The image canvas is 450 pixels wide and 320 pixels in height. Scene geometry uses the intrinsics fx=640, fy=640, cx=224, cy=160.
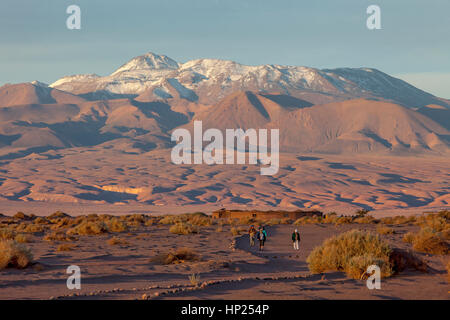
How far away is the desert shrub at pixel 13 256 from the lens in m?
18.3

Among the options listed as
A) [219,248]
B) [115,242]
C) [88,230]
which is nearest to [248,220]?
[88,230]

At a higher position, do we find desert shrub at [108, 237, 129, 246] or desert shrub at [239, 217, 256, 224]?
desert shrub at [108, 237, 129, 246]

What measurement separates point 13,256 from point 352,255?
31.9ft

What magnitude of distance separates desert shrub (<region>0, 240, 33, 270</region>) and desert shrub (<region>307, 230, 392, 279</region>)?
8380 mm

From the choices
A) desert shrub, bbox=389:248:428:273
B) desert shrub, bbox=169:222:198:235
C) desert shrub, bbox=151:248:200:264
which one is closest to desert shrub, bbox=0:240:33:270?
desert shrub, bbox=151:248:200:264

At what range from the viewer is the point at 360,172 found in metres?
176

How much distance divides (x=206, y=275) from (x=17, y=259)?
18.2 feet

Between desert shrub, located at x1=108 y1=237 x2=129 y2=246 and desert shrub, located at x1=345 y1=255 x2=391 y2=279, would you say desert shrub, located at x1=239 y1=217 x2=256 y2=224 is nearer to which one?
desert shrub, located at x1=108 y1=237 x2=129 y2=246

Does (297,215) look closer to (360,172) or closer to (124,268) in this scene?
(124,268)

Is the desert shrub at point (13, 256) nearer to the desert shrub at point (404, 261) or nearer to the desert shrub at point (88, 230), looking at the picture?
the desert shrub at point (404, 261)

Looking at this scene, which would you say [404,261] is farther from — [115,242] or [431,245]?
[115,242]

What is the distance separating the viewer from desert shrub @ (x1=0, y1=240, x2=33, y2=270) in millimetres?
18297

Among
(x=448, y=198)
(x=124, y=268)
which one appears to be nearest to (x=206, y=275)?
(x=124, y=268)
